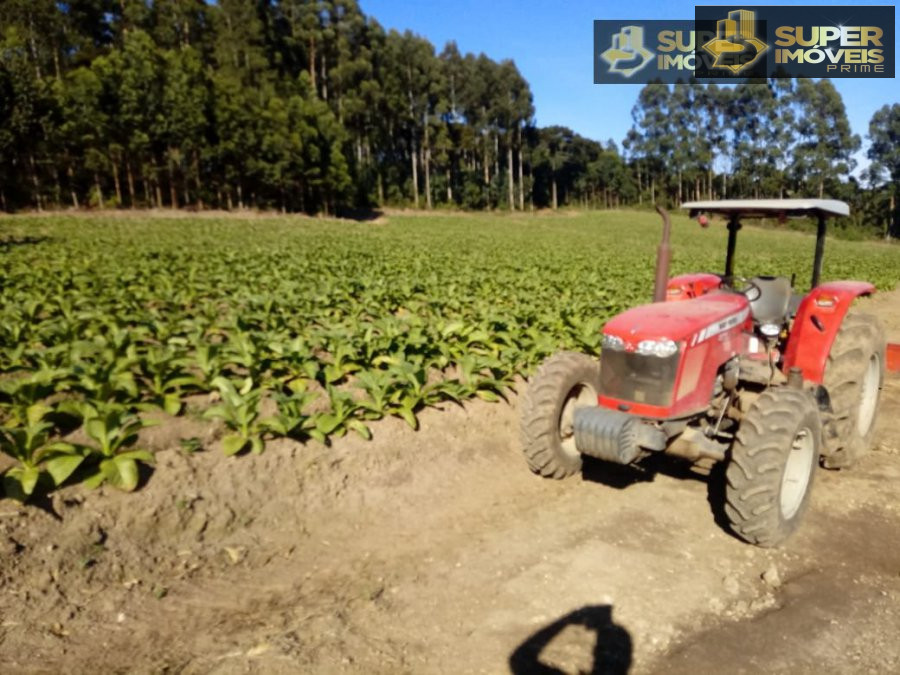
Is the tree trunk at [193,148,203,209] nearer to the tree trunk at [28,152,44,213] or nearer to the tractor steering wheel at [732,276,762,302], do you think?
the tree trunk at [28,152,44,213]

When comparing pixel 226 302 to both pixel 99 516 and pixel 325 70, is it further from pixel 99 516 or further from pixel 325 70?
pixel 325 70

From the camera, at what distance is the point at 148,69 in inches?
1425

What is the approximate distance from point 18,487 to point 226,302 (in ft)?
17.7

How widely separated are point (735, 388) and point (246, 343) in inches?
168

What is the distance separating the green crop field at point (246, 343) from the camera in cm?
394

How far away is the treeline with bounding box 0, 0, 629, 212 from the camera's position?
34344 mm

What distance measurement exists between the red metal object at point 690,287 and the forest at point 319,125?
34228 millimetres

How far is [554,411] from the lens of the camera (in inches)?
161

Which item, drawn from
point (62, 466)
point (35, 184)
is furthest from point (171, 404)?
point (35, 184)

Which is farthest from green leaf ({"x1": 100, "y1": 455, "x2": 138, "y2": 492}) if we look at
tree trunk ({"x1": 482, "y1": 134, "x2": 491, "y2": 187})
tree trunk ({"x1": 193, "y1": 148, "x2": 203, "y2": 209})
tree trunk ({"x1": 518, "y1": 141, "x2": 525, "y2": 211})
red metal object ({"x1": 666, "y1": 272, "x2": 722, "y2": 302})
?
tree trunk ({"x1": 482, "y1": 134, "x2": 491, "y2": 187})

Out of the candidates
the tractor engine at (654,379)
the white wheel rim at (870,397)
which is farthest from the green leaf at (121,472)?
the white wheel rim at (870,397)

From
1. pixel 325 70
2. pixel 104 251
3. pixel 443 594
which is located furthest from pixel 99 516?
pixel 325 70

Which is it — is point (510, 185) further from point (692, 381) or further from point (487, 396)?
point (692, 381)

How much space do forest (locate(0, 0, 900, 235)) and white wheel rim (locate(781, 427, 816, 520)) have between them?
35.8 m
